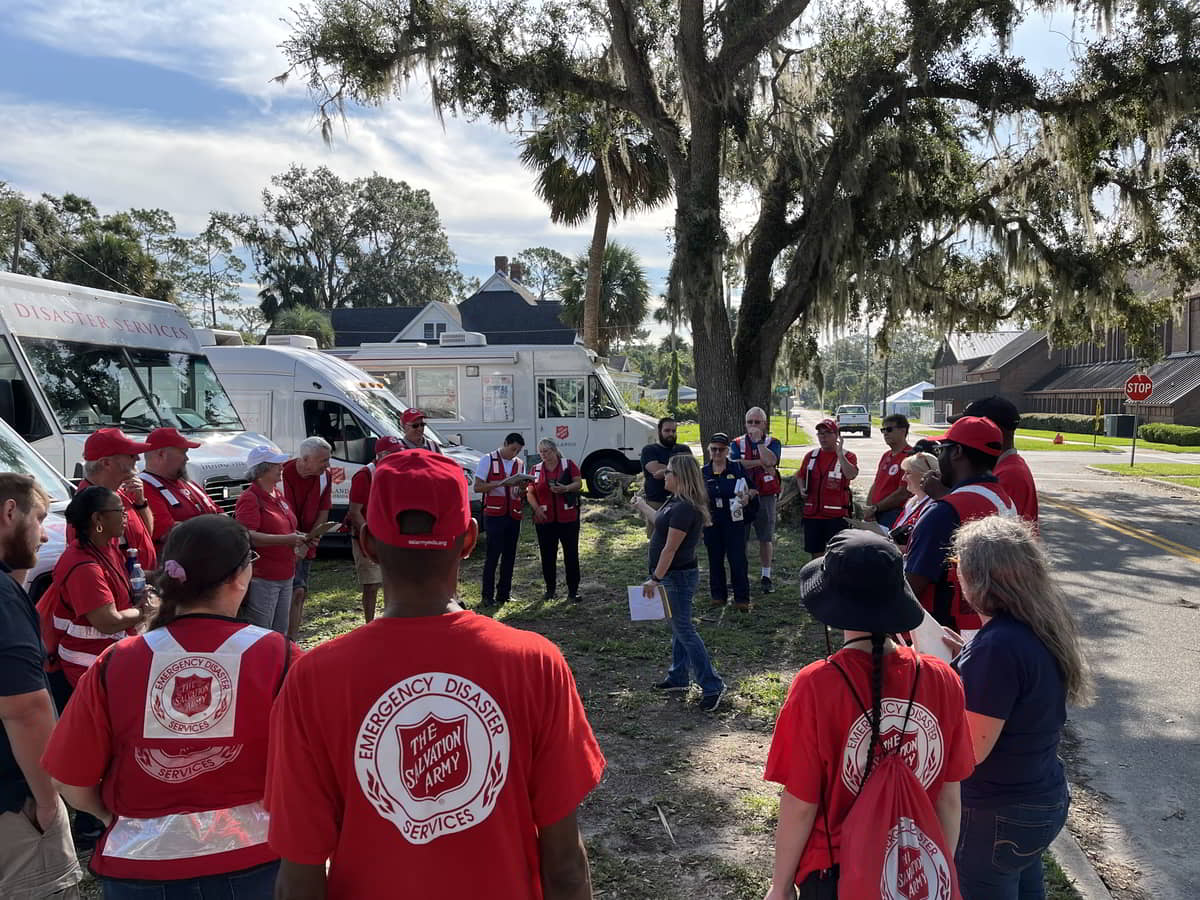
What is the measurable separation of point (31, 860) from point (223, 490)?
6.76m

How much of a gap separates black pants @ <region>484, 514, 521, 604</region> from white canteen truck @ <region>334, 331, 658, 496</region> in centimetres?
809

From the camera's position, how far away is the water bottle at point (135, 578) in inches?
148

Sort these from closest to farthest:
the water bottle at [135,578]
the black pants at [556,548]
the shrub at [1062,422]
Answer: the water bottle at [135,578] < the black pants at [556,548] < the shrub at [1062,422]

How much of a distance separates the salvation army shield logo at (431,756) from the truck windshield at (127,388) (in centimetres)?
833

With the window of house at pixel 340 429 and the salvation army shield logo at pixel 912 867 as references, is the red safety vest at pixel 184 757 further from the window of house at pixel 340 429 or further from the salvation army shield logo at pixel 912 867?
the window of house at pixel 340 429

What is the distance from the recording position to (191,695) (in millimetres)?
2189

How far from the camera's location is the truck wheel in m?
17.3

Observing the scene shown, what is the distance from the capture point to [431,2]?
1347cm

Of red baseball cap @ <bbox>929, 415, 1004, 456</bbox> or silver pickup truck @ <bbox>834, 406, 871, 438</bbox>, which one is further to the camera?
silver pickup truck @ <bbox>834, 406, 871, 438</bbox>

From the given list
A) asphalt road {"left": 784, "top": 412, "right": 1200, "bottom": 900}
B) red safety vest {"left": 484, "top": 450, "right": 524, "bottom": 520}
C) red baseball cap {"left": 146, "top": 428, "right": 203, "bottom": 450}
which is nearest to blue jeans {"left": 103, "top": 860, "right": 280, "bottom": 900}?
asphalt road {"left": 784, "top": 412, "right": 1200, "bottom": 900}

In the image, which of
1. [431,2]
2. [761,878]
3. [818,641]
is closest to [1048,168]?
[431,2]

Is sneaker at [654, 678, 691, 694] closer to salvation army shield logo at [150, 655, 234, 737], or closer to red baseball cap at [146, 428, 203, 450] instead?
red baseball cap at [146, 428, 203, 450]

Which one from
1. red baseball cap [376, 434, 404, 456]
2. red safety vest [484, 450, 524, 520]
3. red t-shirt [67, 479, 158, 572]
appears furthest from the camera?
red safety vest [484, 450, 524, 520]

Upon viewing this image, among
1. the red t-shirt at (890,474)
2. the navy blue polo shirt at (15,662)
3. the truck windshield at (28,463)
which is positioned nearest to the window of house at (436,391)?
the red t-shirt at (890,474)
